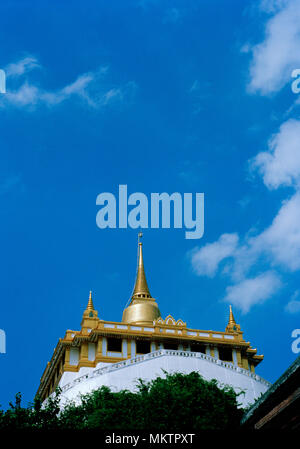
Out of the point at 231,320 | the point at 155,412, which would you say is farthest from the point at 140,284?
the point at 155,412

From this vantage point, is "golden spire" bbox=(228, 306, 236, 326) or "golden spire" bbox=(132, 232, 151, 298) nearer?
"golden spire" bbox=(228, 306, 236, 326)

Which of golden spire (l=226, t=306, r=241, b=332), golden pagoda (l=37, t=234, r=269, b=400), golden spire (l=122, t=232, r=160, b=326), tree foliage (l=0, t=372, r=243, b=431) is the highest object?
golden spire (l=122, t=232, r=160, b=326)

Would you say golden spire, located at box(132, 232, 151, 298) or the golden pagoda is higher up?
golden spire, located at box(132, 232, 151, 298)

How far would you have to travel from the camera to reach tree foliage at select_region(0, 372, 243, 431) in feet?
88.1

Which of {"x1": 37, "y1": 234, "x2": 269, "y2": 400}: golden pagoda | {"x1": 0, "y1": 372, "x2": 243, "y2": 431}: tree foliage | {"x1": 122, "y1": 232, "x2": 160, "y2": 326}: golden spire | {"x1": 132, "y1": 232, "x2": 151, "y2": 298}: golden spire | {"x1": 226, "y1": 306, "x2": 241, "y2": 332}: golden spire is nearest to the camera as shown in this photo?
{"x1": 0, "y1": 372, "x2": 243, "y2": 431}: tree foliage

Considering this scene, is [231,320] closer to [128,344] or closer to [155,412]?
[128,344]

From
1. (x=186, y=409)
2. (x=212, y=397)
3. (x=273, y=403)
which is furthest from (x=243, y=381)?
(x=273, y=403)

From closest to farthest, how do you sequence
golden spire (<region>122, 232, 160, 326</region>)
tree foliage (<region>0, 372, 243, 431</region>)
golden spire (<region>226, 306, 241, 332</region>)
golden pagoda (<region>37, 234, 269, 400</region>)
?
1. tree foliage (<region>0, 372, 243, 431</region>)
2. golden pagoda (<region>37, 234, 269, 400</region>)
3. golden spire (<region>226, 306, 241, 332</region>)
4. golden spire (<region>122, 232, 160, 326</region>)

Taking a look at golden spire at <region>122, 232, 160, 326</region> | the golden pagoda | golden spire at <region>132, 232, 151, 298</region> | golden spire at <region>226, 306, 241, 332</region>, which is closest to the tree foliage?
the golden pagoda

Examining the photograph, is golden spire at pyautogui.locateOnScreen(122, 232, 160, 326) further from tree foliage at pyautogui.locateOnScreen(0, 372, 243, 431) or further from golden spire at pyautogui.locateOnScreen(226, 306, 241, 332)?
tree foliage at pyautogui.locateOnScreen(0, 372, 243, 431)

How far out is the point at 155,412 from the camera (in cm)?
2745

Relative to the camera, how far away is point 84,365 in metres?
49.5

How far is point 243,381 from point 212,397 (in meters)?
13.6
